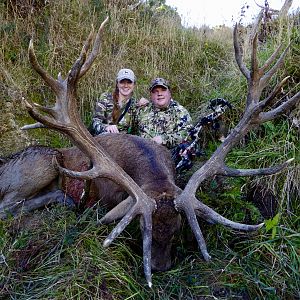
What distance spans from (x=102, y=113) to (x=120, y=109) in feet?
0.85

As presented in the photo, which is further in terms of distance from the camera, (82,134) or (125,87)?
(125,87)

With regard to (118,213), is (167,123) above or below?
above

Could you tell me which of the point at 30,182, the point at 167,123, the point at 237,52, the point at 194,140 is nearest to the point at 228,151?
the point at 237,52

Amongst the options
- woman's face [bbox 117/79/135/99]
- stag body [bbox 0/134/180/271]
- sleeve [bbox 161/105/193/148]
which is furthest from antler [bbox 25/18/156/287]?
woman's face [bbox 117/79/135/99]

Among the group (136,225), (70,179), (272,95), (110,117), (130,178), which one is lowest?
(136,225)

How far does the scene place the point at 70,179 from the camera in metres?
5.66

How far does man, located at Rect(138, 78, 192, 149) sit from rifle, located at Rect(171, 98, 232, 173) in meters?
0.20

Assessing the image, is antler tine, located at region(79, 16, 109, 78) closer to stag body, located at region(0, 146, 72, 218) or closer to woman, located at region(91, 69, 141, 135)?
stag body, located at region(0, 146, 72, 218)

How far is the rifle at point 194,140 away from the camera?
600 centimetres

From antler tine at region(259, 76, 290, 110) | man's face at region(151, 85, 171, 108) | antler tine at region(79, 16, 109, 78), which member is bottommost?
man's face at region(151, 85, 171, 108)

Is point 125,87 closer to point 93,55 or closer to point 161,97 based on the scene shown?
point 161,97

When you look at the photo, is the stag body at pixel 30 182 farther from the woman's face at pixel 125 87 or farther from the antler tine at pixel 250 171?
the antler tine at pixel 250 171

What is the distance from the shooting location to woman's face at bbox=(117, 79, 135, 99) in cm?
709

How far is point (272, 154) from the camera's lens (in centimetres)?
554
